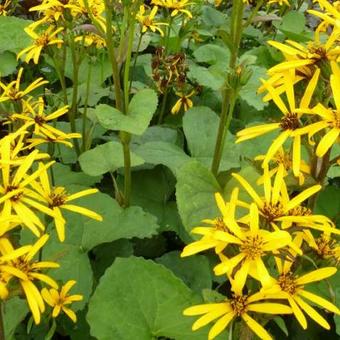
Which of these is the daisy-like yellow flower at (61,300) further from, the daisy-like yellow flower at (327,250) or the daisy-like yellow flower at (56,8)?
the daisy-like yellow flower at (56,8)

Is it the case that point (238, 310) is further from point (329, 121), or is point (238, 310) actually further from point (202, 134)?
point (202, 134)

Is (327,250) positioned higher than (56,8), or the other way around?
(56,8)

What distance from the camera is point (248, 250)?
0.80 meters

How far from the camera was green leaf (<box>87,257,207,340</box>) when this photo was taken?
3.27 feet

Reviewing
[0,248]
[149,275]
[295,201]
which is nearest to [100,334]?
[149,275]

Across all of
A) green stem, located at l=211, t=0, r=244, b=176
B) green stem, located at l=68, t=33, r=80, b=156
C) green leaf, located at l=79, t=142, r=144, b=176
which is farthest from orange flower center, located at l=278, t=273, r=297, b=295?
green stem, located at l=68, t=33, r=80, b=156

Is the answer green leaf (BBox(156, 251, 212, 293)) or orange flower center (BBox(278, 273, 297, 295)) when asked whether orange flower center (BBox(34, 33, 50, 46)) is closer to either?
green leaf (BBox(156, 251, 212, 293))

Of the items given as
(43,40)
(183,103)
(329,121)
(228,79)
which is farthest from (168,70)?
(329,121)

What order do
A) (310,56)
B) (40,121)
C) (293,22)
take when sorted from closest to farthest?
A: (310,56), (40,121), (293,22)

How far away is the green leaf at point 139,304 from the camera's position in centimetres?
100

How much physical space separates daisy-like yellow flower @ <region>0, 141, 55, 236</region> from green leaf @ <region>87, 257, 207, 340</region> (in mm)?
212

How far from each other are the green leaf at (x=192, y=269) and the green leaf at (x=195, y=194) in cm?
10

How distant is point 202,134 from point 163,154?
17cm

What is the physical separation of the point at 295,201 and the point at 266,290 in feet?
0.55
